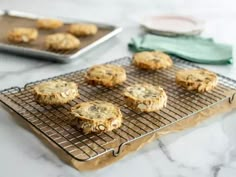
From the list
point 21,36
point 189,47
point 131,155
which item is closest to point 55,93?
point 131,155

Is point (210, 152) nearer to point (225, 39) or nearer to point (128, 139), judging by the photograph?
point (128, 139)

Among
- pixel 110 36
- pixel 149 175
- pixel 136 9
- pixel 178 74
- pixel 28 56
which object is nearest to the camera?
pixel 149 175

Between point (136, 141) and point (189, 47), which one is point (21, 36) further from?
point (136, 141)

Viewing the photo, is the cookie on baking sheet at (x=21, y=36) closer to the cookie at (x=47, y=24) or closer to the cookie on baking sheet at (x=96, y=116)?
the cookie at (x=47, y=24)

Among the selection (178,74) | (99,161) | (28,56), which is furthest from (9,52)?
(99,161)

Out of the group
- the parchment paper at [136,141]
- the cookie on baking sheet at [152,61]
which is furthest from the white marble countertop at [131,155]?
the cookie on baking sheet at [152,61]

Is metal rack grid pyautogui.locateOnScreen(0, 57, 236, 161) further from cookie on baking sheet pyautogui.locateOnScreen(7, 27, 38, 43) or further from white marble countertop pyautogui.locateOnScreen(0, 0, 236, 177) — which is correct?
cookie on baking sheet pyautogui.locateOnScreen(7, 27, 38, 43)

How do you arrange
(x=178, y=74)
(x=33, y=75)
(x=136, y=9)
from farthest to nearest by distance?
(x=136, y=9) < (x=33, y=75) < (x=178, y=74)
